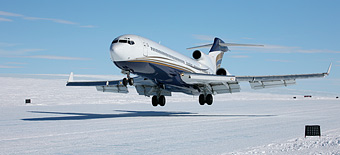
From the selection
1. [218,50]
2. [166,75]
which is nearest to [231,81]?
[166,75]

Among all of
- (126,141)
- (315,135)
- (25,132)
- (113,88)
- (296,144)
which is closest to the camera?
(296,144)

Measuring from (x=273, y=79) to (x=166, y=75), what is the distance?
853 cm

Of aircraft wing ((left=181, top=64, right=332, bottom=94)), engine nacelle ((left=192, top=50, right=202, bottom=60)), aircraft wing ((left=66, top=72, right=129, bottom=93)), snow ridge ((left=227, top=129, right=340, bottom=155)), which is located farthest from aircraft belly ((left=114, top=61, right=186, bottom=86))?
snow ridge ((left=227, top=129, right=340, bottom=155))

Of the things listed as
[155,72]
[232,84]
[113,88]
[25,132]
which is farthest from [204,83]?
[25,132]

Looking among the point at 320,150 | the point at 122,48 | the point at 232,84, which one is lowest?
the point at 320,150

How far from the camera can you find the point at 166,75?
26641 mm

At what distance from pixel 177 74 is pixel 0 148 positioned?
16910 millimetres

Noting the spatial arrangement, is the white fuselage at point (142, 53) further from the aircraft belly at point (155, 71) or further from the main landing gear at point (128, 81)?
the main landing gear at point (128, 81)

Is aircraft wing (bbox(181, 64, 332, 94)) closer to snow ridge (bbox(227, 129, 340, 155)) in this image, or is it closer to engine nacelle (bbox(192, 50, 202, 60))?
engine nacelle (bbox(192, 50, 202, 60))

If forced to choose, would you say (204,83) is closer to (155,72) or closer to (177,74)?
(177,74)

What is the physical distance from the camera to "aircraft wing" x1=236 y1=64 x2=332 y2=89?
27.7 meters

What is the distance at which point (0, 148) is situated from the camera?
38.4 ft

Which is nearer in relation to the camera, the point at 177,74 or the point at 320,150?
the point at 320,150

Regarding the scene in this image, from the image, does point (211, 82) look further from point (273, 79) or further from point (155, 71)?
point (155, 71)
